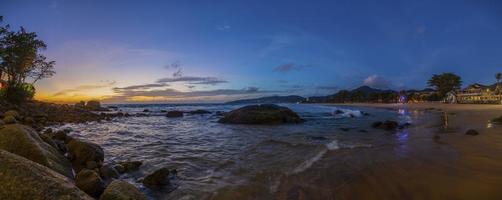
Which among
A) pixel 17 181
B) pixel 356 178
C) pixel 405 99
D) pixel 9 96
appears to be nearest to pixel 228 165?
pixel 356 178

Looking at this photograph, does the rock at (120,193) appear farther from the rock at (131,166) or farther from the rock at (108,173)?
the rock at (131,166)

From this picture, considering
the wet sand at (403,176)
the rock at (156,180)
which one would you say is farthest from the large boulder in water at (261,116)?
the rock at (156,180)

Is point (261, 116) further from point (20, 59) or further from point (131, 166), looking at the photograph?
point (20, 59)

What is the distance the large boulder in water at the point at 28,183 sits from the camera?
123 inches

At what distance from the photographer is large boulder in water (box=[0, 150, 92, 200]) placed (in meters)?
3.11

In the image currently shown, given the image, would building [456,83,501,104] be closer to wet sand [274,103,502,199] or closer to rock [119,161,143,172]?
wet sand [274,103,502,199]

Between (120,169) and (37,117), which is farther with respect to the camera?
(37,117)

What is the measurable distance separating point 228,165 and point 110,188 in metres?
4.50

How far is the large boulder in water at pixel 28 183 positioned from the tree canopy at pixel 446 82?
119618 millimetres

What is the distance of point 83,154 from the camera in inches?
320

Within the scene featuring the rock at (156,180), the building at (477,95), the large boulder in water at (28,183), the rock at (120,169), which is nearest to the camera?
the large boulder in water at (28,183)

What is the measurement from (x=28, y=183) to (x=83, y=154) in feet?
18.3

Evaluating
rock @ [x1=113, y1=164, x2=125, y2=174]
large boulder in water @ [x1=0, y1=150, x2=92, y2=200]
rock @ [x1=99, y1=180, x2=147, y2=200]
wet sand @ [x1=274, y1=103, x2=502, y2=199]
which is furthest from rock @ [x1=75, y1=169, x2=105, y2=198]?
wet sand @ [x1=274, y1=103, x2=502, y2=199]

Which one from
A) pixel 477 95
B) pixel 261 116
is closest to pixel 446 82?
pixel 477 95
